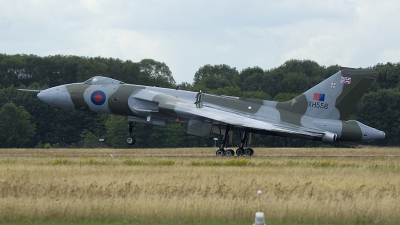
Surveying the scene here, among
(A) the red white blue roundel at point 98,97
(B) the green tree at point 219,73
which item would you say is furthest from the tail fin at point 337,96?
(B) the green tree at point 219,73

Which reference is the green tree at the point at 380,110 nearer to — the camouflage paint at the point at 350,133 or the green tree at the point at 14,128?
the camouflage paint at the point at 350,133

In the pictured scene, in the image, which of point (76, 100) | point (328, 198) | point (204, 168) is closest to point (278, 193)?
point (328, 198)

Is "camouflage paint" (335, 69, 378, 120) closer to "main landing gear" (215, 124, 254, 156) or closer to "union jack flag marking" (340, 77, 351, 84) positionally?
"union jack flag marking" (340, 77, 351, 84)

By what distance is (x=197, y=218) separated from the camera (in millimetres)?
14883

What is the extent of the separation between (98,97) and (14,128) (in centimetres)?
2410

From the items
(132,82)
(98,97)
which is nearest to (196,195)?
(98,97)

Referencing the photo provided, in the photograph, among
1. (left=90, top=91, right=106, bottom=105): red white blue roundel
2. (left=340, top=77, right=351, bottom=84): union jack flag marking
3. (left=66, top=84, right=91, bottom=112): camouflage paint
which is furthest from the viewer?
(left=66, top=84, right=91, bottom=112): camouflage paint

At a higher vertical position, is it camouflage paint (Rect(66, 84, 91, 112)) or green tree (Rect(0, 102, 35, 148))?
camouflage paint (Rect(66, 84, 91, 112))

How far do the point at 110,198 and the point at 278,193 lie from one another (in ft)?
13.6

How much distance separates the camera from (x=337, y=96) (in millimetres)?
33156

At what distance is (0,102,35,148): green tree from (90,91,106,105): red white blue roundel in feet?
73.4

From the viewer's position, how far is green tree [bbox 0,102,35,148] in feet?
187

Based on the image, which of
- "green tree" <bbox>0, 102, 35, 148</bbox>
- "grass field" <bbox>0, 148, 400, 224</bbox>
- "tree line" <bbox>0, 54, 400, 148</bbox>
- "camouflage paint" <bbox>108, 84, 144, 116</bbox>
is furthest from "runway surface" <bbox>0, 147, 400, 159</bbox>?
"green tree" <bbox>0, 102, 35, 148</bbox>

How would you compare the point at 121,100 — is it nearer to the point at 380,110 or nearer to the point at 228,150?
the point at 228,150
